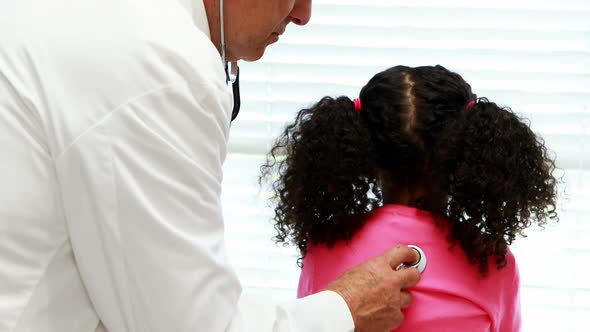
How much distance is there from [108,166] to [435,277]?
0.73 meters

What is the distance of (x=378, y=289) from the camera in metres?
1.23

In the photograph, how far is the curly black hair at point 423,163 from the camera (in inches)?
54.2

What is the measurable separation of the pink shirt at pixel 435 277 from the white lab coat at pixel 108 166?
545 millimetres

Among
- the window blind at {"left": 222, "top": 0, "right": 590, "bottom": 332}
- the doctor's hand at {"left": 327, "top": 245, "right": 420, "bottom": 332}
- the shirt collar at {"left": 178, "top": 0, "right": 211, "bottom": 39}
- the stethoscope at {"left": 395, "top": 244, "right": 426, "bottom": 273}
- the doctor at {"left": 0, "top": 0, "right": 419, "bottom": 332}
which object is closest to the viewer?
the doctor at {"left": 0, "top": 0, "right": 419, "bottom": 332}

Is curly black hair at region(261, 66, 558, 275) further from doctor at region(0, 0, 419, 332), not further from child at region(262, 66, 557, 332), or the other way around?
doctor at region(0, 0, 419, 332)

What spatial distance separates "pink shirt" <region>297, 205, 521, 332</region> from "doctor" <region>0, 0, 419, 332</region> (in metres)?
0.53

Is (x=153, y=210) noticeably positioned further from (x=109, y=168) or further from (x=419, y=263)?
(x=419, y=263)

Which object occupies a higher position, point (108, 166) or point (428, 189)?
point (108, 166)

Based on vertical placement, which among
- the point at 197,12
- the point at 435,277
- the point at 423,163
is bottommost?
the point at 435,277

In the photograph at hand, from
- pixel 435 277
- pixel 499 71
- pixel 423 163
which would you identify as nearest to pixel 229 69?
pixel 423 163

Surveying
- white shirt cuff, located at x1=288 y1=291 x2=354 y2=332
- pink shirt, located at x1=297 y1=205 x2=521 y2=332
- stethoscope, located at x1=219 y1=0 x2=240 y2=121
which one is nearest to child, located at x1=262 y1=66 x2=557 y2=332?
pink shirt, located at x1=297 y1=205 x2=521 y2=332

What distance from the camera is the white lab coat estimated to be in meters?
0.84

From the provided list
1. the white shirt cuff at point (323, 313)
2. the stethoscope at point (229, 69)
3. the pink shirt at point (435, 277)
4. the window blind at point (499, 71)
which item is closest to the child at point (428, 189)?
the pink shirt at point (435, 277)

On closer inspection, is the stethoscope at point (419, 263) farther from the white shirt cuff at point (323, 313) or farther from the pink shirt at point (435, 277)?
the white shirt cuff at point (323, 313)
